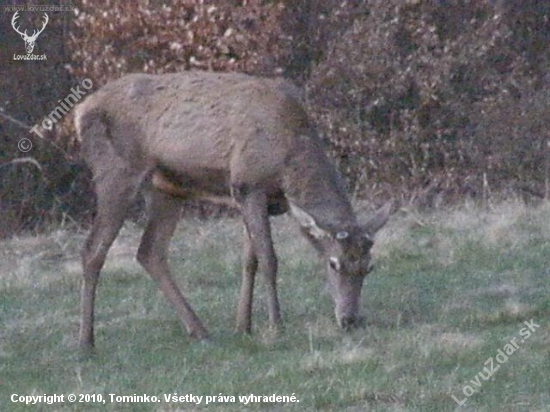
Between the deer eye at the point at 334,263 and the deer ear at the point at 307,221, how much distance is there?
182mm

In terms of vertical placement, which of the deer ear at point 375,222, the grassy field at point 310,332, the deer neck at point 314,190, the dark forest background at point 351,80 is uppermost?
the deer neck at point 314,190

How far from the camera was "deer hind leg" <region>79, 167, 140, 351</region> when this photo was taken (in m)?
10.5

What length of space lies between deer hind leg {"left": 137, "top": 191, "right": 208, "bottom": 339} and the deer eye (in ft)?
3.88

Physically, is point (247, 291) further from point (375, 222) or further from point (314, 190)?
point (375, 222)

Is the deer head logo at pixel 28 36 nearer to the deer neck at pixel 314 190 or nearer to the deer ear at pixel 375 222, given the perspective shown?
the deer neck at pixel 314 190

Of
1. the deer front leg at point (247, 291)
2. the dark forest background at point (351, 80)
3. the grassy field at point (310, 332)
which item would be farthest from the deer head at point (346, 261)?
the dark forest background at point (351, 80)

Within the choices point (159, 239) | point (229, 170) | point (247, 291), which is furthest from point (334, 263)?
point (159, 239)

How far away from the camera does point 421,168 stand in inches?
812

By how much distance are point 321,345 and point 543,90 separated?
1154 cm

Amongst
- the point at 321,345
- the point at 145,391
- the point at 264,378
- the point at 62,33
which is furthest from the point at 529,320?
the point at 62,33

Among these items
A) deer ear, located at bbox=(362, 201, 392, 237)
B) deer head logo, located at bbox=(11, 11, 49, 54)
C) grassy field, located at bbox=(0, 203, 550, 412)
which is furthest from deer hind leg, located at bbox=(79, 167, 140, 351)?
deer head logo, located at bbox=(11, 11, 49, 54)

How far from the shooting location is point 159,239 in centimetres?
1114

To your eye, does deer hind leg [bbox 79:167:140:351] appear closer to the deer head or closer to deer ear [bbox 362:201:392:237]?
the deer head

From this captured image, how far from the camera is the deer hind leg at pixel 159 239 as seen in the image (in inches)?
433
